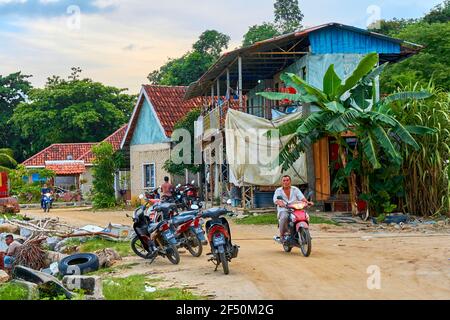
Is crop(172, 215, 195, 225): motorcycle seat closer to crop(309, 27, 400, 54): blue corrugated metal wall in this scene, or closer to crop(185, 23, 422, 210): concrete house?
crop(185, 23, 422, 210): concrete house

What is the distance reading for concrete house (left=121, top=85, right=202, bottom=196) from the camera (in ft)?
102

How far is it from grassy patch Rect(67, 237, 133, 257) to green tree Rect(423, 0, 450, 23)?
1107 inches

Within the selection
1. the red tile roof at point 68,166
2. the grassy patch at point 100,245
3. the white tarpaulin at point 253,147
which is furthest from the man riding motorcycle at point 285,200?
the red tile roof at point 68,166

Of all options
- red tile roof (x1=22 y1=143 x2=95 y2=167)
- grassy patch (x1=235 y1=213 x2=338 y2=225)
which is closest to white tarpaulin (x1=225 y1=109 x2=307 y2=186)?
grassy patch (x1=235 y1=213 x2=338 y2=225)

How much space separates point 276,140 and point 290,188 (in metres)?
8.53

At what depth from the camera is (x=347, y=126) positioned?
55.4ft

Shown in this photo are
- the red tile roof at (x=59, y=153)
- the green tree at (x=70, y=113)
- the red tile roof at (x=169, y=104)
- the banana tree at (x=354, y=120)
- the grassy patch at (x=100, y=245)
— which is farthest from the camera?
the green tree at (x=70, y=113)

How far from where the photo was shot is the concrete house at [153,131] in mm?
31125

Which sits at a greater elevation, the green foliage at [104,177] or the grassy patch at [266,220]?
the green foliage at [104,177]

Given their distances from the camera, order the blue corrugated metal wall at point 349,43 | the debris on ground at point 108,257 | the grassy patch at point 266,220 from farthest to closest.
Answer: the blue corrugated metal wall at point 349,43 → the grassy patch at point 266,220 → the debris on ground at point 108,257

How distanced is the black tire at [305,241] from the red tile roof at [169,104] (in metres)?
19.5

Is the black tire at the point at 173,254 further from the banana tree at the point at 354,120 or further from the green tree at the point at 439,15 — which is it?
the green tree at the point at 439,15

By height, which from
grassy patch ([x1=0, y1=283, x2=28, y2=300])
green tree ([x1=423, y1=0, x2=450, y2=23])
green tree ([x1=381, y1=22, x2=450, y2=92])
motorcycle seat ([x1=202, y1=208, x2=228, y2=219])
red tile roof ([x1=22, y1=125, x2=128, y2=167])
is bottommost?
grassy patch ([x1=0, y1=283, x2=28, y2=300])

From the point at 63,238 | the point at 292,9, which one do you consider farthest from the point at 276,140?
the point at 292,9
